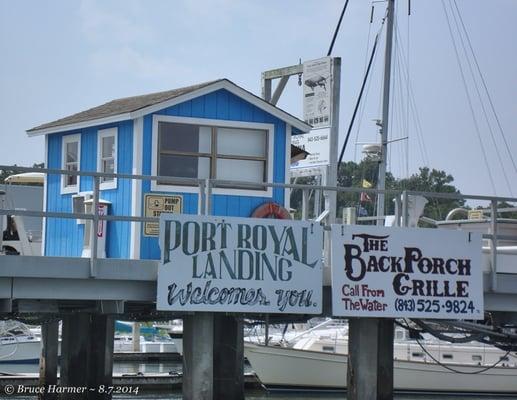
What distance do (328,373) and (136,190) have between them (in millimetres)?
16165

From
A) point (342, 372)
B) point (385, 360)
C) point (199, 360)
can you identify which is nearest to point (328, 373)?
point (342, 372)

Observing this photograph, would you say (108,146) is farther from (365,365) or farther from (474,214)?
(474,214)

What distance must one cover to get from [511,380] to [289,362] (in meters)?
6.87

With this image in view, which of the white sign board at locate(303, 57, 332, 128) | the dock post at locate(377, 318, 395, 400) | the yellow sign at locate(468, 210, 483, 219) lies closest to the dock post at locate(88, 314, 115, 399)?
the white sign board at locate(303, 57, 332, 128)

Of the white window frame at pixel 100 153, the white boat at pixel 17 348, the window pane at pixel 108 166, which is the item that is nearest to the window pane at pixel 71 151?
the white window frame at pixel 100 153

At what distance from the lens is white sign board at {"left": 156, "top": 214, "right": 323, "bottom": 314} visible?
14555 mm

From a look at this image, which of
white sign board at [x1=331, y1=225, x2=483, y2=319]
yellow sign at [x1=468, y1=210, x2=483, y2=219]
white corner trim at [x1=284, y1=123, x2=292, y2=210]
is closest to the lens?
white sign board at [x1=331, y1=225, x2=483, y2=319]

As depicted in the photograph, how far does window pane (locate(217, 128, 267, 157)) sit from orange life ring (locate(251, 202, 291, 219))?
927mm

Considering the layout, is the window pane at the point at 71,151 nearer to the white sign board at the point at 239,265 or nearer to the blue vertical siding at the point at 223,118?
the blue vertical siding at the point at 223,118

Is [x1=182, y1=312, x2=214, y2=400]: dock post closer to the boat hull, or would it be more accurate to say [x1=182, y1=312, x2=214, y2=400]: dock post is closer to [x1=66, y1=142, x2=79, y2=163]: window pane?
[x1=66, y1=142, x2=79, y2=163]: window pane

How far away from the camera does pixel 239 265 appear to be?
587 inches

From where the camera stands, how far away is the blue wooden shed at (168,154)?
16750 mm

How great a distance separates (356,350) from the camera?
16.0 meters

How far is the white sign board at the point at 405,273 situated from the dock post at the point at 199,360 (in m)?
1.86
